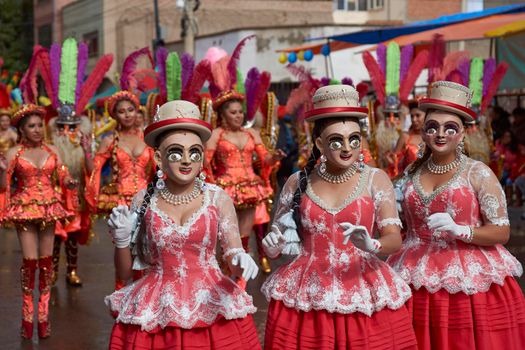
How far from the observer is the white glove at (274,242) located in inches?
185

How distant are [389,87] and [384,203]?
7.52m

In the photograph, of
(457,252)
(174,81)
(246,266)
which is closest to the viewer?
(246,266)

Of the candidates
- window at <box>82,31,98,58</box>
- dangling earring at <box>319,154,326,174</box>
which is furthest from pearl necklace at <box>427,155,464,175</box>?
window at <box>82,31,98,58</box>

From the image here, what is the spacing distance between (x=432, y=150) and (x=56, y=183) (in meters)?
3.71

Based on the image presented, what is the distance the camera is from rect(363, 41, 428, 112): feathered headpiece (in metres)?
12.3

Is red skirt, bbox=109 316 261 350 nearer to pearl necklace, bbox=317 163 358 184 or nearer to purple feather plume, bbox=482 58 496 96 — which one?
pearl necklace, bbox=317 163 358 184

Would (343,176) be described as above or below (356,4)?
below

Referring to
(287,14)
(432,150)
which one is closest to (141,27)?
(287,14)

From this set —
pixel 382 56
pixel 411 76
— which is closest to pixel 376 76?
pixel 382 56

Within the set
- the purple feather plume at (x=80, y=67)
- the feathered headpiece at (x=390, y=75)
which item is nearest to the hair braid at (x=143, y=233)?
the purple feather plume at (x=80, y=67)

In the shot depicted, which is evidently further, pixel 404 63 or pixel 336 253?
pixel 404 63

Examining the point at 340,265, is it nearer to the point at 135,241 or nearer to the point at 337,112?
the point at 337,112

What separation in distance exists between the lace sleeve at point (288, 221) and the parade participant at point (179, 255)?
10.5 inches

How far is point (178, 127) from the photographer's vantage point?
470 cm
